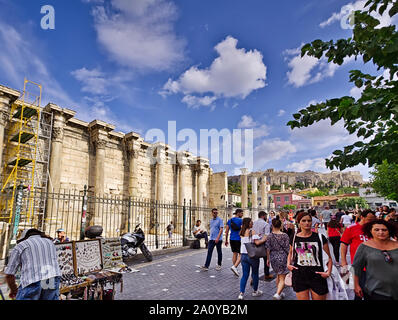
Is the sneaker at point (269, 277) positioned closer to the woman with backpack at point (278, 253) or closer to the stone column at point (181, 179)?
the woman with backpack at point (278, 253)

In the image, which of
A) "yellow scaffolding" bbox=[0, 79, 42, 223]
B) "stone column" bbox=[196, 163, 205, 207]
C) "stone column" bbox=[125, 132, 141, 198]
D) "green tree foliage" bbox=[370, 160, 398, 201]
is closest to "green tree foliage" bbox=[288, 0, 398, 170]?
"yellow scaffolding" bbox=[0, 79, 42, 223]

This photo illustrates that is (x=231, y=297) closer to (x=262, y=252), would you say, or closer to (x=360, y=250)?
(x=262, y=252)

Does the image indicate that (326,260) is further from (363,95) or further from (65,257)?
(65,257)

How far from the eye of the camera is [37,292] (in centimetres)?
298

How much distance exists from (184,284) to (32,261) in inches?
149

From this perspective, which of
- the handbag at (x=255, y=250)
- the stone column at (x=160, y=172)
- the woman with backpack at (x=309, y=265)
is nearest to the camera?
the woman with backpack at (x=309, y=265)

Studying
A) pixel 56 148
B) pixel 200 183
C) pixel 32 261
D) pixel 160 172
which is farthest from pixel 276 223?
pixel 200 183

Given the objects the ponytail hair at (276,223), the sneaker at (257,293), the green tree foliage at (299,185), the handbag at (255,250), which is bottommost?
the sneaker at (257,293)

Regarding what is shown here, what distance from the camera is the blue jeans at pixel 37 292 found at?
2.94 metres

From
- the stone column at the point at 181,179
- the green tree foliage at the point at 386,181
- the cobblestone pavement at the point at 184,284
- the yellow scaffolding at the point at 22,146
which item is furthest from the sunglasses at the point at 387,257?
the green tree foliage at the point at 386,181

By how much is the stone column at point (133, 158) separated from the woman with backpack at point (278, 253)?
45.0ft
